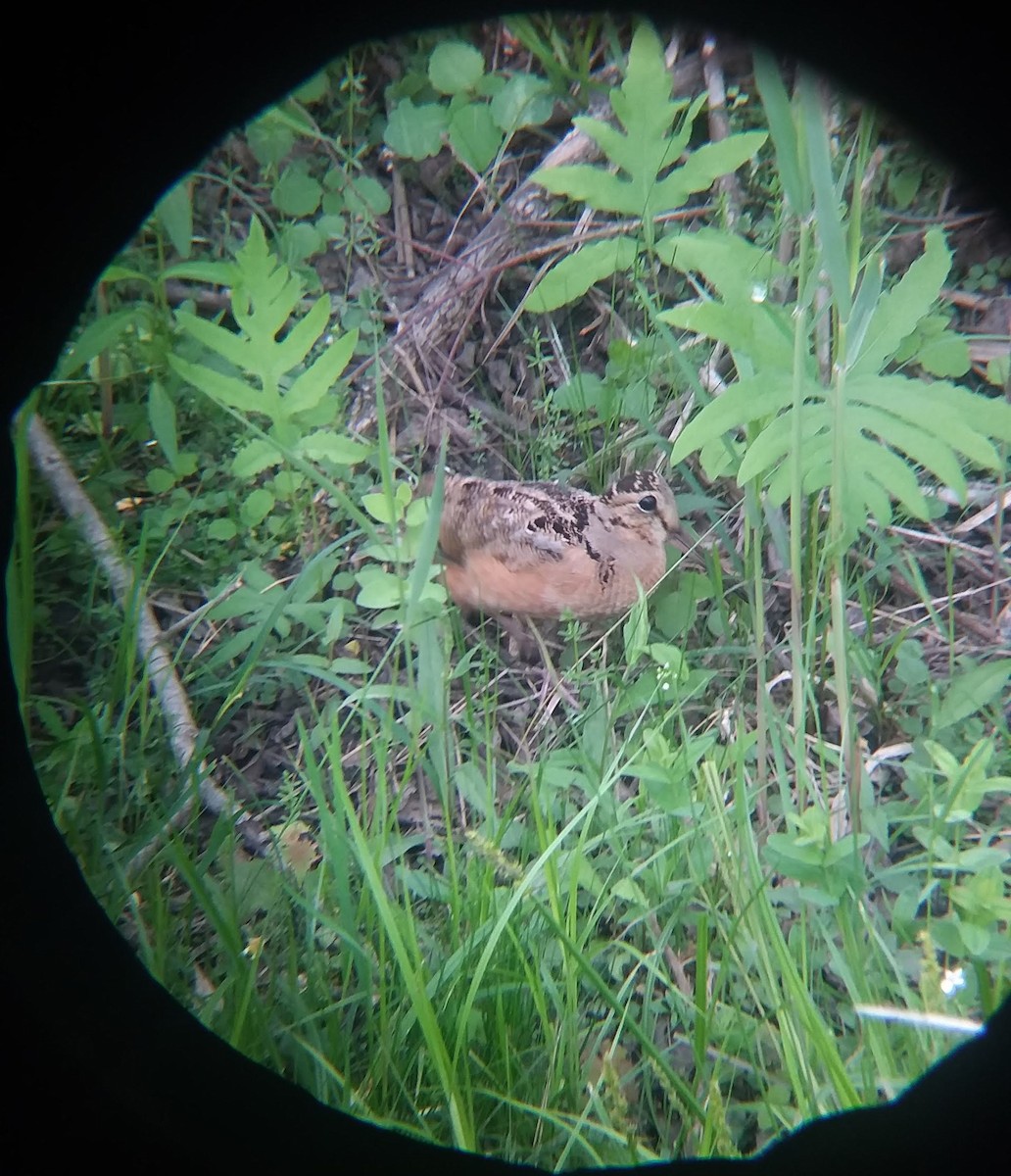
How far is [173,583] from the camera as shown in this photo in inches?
84.6

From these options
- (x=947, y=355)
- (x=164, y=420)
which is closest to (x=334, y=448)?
(x=164, y=420)

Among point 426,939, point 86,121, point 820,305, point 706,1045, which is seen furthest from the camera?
point 820,305

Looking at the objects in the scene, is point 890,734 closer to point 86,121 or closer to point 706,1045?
point 706,1045

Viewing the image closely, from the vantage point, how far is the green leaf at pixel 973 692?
1947mm

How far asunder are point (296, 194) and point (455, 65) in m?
0.50

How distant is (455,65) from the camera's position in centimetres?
222

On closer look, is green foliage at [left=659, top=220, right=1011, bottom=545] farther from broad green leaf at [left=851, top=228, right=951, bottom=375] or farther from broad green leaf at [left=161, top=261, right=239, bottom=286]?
broad green leaf at [left=161, top=261, right=239, bottom=286]

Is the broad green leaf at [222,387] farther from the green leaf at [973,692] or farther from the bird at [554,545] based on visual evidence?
the green leaf at [973,692]

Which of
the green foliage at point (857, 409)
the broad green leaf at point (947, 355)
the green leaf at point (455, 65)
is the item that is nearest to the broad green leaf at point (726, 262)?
the green foliage at point (857, 409)

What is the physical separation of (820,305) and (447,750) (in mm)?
1274

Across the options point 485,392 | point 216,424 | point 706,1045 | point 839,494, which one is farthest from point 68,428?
point 706,1045

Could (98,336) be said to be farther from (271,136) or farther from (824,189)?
(824,189)

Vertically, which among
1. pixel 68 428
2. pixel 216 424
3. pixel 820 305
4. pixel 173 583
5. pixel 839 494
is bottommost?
pixel 839 494

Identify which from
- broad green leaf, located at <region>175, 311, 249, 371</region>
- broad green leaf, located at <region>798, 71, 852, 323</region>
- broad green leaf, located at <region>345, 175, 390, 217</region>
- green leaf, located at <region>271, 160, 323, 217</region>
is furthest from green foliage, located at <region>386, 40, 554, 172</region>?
broad green leaf, located at <region>798, 71, 852, 323</region>
